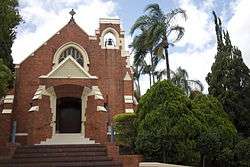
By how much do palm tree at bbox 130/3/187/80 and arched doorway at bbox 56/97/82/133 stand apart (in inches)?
248

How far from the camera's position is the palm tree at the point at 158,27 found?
22961 millimetres

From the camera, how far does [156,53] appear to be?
79.9ft

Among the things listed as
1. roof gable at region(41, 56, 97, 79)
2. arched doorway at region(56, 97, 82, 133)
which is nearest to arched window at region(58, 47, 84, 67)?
arched doorway at region(56, 97, 82, 133)

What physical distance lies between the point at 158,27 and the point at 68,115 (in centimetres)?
837

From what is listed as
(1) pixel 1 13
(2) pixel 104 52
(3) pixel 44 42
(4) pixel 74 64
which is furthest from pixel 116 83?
(1) pixel 1 13

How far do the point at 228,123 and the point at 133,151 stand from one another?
18.9ft

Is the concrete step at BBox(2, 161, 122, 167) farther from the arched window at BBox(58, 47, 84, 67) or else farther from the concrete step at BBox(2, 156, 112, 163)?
the arched window at BBox(58, 47, 84, 67)

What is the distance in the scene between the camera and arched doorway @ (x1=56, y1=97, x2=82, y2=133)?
76.2ft

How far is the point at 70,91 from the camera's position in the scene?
22.7 meters

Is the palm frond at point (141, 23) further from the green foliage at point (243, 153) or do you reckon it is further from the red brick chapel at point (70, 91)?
the green foliage at point (243, 153)

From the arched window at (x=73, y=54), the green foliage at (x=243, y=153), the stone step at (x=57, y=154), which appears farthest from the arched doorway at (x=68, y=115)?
the green foliage at (x=243, y=153)

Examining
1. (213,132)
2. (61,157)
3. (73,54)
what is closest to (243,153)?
(213,132)

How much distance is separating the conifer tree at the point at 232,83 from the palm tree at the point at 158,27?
3.34m

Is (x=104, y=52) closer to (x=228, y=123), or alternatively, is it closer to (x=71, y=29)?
(x=71, y=29)
